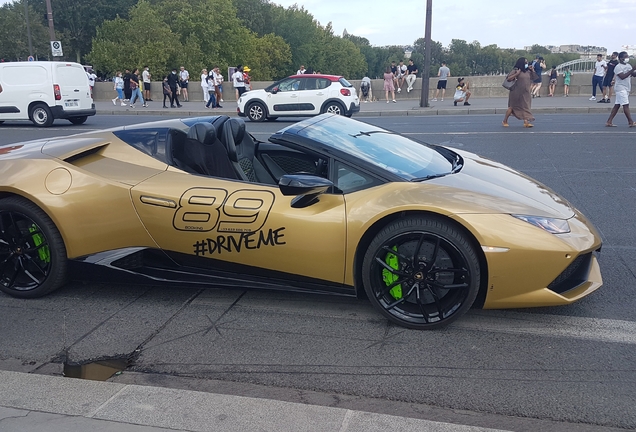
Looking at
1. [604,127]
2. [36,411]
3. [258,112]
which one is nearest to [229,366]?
[36,411]

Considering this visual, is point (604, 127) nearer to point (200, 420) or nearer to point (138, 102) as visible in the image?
point (200, 420)

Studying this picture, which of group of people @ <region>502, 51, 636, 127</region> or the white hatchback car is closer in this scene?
group of people @ <region>502, 51, 636, 127</region>

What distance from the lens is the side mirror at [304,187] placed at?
3.52 m

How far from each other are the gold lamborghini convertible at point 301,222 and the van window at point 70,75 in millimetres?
14010

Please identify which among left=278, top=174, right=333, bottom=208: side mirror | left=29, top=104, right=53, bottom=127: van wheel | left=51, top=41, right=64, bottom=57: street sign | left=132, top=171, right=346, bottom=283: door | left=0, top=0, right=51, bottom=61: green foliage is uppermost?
left=0, top=0, right=51, bottom=61: green foliage

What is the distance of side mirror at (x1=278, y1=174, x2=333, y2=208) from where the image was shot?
3.52 m

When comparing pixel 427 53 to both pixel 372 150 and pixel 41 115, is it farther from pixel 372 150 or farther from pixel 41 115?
pixel 372 150

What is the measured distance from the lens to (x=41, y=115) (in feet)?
56.4

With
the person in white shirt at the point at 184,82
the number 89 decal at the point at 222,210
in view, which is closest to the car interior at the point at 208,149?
the number 89 decal at the point at 222,210

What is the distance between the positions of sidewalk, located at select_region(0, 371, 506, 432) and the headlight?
4.49 feet

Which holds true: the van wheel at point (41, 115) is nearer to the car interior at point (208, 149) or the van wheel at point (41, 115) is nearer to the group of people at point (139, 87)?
the group of people at point (139, 87)

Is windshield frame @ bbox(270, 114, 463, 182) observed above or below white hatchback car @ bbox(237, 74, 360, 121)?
above

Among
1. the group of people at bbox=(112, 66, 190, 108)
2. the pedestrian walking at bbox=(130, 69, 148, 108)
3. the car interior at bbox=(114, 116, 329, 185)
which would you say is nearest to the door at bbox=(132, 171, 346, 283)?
the car interior at bbox=(114, 116, 329, 185)

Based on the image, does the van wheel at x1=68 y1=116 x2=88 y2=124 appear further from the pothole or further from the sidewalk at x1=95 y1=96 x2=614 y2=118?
the pothole
